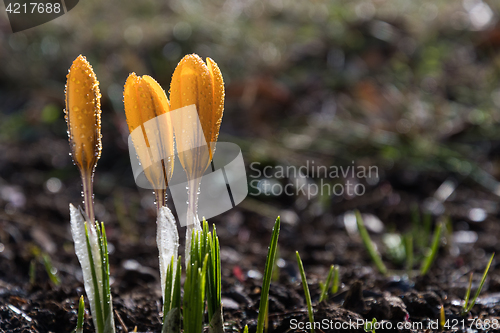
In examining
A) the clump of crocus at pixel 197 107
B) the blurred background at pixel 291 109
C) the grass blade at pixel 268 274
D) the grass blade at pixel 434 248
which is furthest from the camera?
the blurred background at pixel 291 109

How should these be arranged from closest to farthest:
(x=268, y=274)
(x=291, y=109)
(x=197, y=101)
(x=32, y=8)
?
(x=197, y=101), (x=268, y=274), (x=291, y=109), (x=32, y=8)

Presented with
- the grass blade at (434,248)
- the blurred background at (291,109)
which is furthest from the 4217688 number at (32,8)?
the grass blade at (434,248)

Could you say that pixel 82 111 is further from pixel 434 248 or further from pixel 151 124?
pixel 434 248

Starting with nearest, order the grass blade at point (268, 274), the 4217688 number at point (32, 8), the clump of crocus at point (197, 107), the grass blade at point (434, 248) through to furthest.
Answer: the clump of crocus at point (197, 107), the grass blade at point (268, 274), the grass blade at point (434, 248), the 4217688 number at point (32, 8)

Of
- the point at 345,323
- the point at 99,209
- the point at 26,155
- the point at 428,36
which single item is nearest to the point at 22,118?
the point at 26,155

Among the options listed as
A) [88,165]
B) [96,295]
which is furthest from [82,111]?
[96,295]

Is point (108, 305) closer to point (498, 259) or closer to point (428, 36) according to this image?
point (498, 259)

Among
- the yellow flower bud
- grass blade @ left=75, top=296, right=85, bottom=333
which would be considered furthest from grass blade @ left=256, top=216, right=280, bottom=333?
grass blade @ left=75, top=296, right=85, bottom=333

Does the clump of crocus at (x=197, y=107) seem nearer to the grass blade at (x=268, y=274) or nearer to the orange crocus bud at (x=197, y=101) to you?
the orange crocus bud at (x=197, y=101)

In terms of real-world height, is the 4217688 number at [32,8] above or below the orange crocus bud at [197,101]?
above
